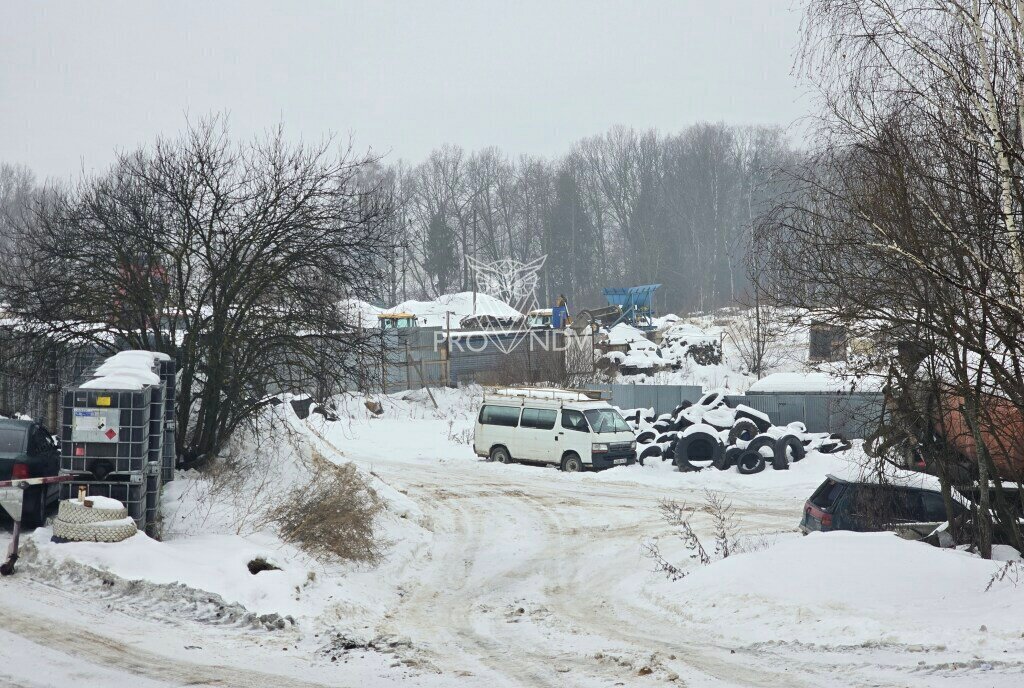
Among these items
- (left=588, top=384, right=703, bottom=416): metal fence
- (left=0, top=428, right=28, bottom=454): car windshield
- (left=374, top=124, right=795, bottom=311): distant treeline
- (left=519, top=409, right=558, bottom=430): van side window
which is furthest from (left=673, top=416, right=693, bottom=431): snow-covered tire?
(left=374, top=124, right=795, bottom=311): distant treeline

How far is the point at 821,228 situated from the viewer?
11.1 metres

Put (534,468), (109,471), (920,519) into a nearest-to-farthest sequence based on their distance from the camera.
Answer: (109,471) → (920,519) → (534,468)

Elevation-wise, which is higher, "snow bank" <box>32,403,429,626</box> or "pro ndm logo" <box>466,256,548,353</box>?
"pro ndm logo" <box>466,256,548,353</box>

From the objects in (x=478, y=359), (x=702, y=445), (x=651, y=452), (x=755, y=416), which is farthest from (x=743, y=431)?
(x=478, y=359)

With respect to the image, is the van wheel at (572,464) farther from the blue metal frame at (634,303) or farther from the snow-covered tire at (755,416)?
the blue metal frame at (634,303)

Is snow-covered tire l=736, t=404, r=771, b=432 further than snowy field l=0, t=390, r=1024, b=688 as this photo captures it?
Yes

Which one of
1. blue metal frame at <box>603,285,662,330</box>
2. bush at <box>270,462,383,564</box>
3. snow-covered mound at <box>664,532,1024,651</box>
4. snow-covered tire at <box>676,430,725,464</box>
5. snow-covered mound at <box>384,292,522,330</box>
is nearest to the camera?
snow-covered mound at <box>664,532,1024,651</box>

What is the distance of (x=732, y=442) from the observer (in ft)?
82.3

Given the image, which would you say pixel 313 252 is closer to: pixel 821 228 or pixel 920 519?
pixel 821 228

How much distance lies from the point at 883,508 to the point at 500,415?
14.7 metres

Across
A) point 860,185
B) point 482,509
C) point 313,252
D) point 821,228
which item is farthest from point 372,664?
point 482,509

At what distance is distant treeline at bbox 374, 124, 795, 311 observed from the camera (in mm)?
91312

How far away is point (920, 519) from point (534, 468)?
13.4 meters

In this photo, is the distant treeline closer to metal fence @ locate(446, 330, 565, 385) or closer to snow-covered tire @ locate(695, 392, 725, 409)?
metal fence @ locate(446, 330, 565, 385)
